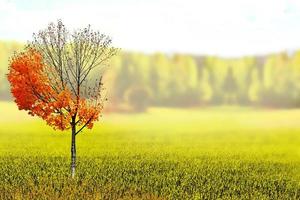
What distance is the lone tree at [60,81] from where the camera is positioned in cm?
2222

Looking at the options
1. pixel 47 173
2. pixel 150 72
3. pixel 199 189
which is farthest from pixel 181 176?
pixel 150 72

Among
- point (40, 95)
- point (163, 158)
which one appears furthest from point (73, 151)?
point (163, 158)

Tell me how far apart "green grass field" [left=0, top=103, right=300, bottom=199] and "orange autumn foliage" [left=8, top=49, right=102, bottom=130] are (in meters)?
1.88

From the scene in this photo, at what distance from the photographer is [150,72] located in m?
43.3

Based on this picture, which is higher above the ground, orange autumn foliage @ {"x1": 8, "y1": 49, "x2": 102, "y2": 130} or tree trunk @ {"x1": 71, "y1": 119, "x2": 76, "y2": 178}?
orange autumn foliage @ {"x1": 8, "y1": 49, "x2": 102, "y2": 130}

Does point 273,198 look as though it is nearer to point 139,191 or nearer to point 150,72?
point 139,191

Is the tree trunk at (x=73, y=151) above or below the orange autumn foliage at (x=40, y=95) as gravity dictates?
below

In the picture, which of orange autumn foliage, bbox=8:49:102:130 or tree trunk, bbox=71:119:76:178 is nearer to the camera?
orange autumn foliage, bbox=8:49:102:130

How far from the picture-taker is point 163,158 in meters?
28.9

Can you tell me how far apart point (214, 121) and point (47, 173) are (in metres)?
22.4

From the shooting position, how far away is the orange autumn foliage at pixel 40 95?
22172 millimetres

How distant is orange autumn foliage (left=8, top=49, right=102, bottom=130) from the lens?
22.2m

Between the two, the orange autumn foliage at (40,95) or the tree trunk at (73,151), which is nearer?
the orange autumn foliage at (40,95)

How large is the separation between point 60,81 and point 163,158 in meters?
7.71
